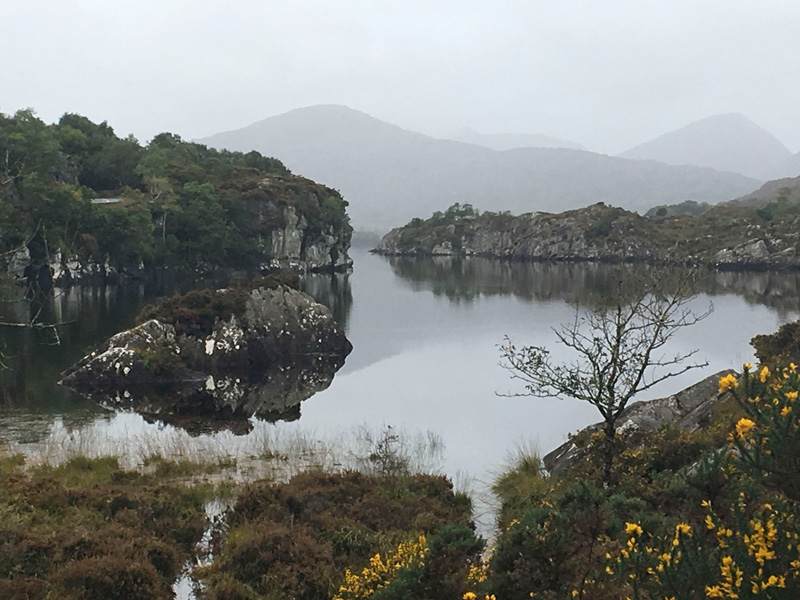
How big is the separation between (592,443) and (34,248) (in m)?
65.3

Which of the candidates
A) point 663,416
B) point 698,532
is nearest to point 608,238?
point 663,416

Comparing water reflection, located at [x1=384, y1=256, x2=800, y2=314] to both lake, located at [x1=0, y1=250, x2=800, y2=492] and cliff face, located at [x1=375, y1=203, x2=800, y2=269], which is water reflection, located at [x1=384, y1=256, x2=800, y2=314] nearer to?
lake, located at [x1=0, y1=250, x2=800, y2=492]

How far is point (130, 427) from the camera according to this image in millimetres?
26156

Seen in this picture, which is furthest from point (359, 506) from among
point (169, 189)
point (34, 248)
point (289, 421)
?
point (169, 189)

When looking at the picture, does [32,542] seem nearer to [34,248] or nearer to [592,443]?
[592,443]

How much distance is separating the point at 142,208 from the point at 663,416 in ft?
255

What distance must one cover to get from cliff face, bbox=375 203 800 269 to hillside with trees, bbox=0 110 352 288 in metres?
51.8


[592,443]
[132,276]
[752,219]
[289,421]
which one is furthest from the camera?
[752,219]

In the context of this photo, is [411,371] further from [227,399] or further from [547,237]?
[547,237]

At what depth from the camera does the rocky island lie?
122500 mm

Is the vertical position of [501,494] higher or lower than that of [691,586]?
lower

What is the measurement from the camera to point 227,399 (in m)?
31.4

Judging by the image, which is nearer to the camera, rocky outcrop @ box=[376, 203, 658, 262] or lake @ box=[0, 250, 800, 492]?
lake @ box=[0, 250, 800, 492]

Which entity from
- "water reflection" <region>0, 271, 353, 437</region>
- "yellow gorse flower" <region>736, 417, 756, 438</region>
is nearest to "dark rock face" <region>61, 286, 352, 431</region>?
"water reflection" <region>0, 271, 353, 437</region>
